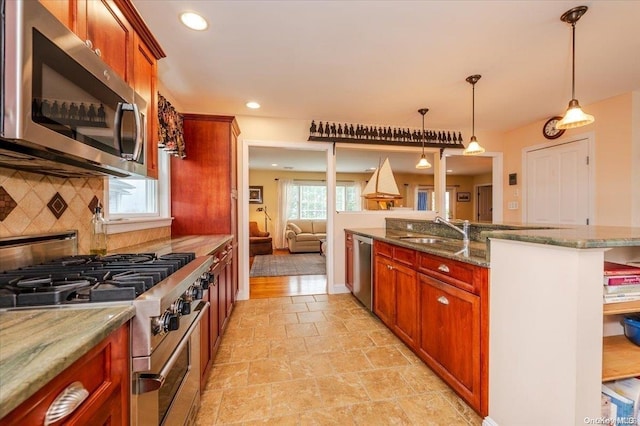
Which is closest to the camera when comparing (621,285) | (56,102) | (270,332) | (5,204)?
(56,102)

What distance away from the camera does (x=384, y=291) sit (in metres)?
2.71

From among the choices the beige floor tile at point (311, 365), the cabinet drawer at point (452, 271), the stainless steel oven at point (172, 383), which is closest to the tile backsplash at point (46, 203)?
the stainless steel oven at point (172, 383)

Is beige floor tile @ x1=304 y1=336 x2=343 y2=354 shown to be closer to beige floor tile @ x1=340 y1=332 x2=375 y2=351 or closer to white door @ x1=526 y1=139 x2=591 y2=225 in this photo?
beige floor tile @ x1=340 y1=332 x2=375 y2=351

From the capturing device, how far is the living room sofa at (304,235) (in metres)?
7.05

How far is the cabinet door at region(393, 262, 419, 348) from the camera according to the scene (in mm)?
2150

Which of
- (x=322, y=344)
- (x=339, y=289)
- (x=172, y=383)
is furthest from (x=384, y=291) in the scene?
(x=172, y=383)

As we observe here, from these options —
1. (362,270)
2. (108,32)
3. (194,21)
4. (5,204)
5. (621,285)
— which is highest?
(194,21)

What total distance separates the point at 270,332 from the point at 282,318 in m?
0.34

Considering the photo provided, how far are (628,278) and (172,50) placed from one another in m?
3.06

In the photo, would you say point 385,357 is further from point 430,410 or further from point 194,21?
point 194,21

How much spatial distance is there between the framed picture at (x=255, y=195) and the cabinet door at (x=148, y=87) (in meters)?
6.28

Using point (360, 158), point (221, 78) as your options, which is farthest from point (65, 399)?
point (360, 158)

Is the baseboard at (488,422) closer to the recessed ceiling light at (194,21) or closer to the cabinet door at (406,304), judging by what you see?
the cabinet door at (406,304)

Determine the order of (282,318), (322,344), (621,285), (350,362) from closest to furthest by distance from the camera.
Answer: (621,285)
(350,362)
(322,344)
(282,318)
